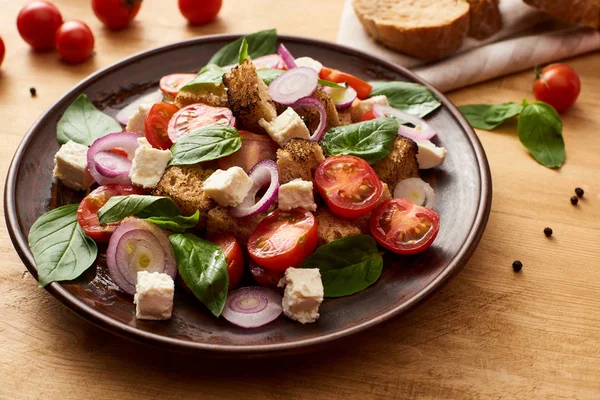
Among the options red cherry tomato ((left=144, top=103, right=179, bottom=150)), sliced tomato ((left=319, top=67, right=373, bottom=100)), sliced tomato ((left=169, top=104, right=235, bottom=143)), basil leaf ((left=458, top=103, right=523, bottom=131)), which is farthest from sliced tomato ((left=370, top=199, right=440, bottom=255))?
basil leaf ((left=458, top=103, right=523, bottom=131))

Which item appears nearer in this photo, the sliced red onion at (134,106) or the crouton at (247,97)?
→ the crouton at (247,97)

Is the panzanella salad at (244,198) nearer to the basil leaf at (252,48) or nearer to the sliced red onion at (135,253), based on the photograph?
the sliced red onion at (135,253)

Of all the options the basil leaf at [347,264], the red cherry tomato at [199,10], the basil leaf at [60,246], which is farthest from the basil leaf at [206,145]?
the red cherry tomato at [199,10]

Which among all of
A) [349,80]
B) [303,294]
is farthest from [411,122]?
[303,294]

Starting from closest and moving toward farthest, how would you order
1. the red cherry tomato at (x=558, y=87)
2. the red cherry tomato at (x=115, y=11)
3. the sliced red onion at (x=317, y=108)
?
the sliced red onion at (x=317, y=108) < the red cherry tomato at (x=558, y=87) < the red cherry tomato at (x=115, y=11)

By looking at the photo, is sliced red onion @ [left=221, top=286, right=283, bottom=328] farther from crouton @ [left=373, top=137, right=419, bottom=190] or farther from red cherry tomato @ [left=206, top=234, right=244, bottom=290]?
crouton @ [left=373, top=137, right=419, bottom=190]

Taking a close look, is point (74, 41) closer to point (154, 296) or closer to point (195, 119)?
point (195, 119)
